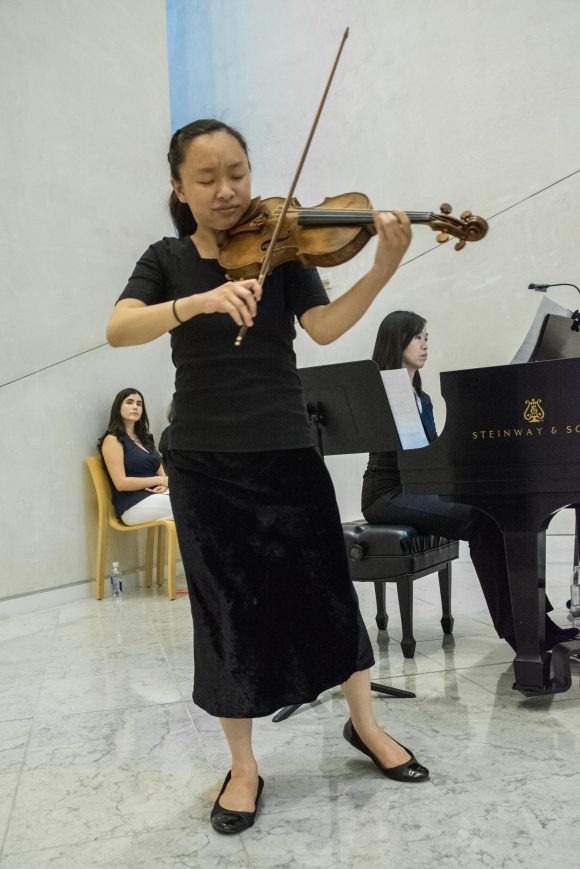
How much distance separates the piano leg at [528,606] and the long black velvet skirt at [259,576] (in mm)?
713

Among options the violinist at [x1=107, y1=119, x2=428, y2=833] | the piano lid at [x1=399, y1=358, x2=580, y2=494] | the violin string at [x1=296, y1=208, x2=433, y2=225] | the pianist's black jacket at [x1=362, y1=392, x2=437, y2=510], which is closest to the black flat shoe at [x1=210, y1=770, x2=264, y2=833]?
the violinist at [x1=107, y1=119, x2=428, y2=833]

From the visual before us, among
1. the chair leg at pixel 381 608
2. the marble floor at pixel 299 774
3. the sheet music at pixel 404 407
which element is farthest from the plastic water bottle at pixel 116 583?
the sheet music at pixel 404 407

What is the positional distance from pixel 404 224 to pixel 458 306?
14.2 feet

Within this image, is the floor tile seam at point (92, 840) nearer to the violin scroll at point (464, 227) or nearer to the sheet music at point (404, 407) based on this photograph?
the violin scroll at point (464, 227)

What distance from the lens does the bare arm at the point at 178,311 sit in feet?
4.31

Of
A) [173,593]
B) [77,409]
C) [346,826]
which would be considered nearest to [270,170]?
[77,409]

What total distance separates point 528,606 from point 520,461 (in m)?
0.40

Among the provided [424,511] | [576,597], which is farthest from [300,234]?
[576,597]

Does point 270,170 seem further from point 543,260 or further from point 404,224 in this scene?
point 404,224

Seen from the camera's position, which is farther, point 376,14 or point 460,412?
point 376,14

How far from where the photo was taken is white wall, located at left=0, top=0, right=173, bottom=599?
4340mm

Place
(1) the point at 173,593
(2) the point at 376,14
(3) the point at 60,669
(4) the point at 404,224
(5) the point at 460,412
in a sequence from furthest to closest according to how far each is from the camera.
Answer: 1. (2) the point at 376,14
2. (1) the point at 173,593
3. (3) the point at 60,669
4. (5) the point at 460,412
5. (4) the point at 404,224

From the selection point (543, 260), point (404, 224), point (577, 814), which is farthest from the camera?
point (543, 260)

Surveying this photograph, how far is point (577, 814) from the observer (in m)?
1.56
